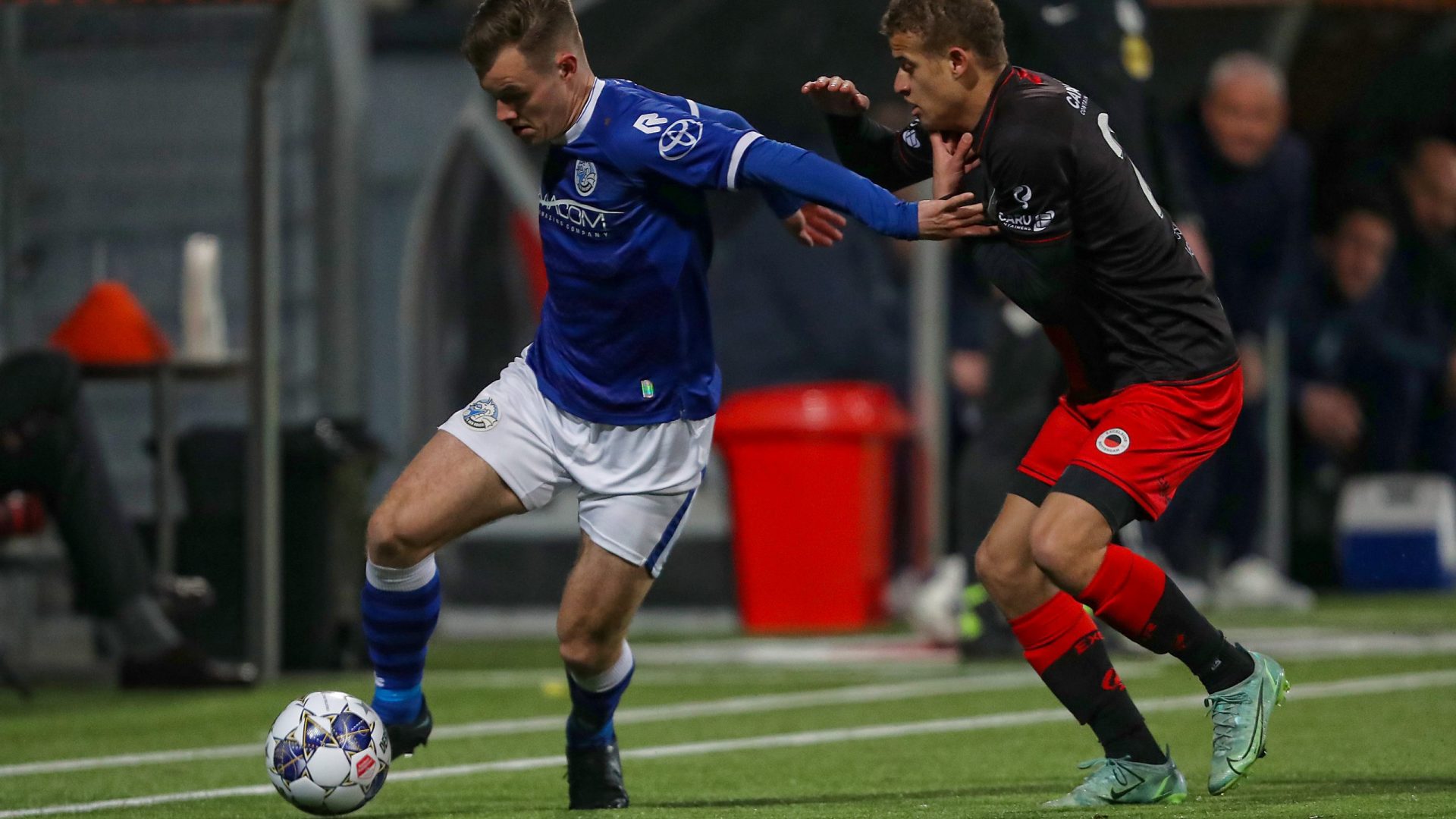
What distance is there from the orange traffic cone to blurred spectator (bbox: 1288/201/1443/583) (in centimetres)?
766

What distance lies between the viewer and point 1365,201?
15.5m

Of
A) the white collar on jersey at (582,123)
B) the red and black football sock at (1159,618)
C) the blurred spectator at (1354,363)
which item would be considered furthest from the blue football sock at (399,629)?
the blurred spectator at (1354,363)

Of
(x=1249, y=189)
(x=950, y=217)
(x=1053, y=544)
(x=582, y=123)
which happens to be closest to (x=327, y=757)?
(x=582, y=123)

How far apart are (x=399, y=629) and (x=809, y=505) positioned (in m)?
6.55

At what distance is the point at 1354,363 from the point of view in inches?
613

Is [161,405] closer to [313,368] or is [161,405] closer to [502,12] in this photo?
[313,368]

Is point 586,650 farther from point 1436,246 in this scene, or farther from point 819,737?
point 1436,246

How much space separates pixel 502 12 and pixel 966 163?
120 cm

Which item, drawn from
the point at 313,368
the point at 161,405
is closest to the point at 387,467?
the point at 313,368

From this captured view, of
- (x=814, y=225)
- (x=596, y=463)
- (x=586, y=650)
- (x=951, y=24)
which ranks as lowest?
(x=586, y=650)

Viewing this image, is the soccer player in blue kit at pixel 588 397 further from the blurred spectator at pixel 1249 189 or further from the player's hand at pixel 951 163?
the blurred spectator at pixel 1249 189

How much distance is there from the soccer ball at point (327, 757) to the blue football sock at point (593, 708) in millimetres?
511

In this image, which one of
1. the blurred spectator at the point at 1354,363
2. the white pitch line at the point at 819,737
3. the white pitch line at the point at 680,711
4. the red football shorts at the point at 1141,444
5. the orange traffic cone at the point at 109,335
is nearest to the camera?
the red football shorts at the point at 1141,444

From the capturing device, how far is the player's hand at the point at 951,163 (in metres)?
5.63
